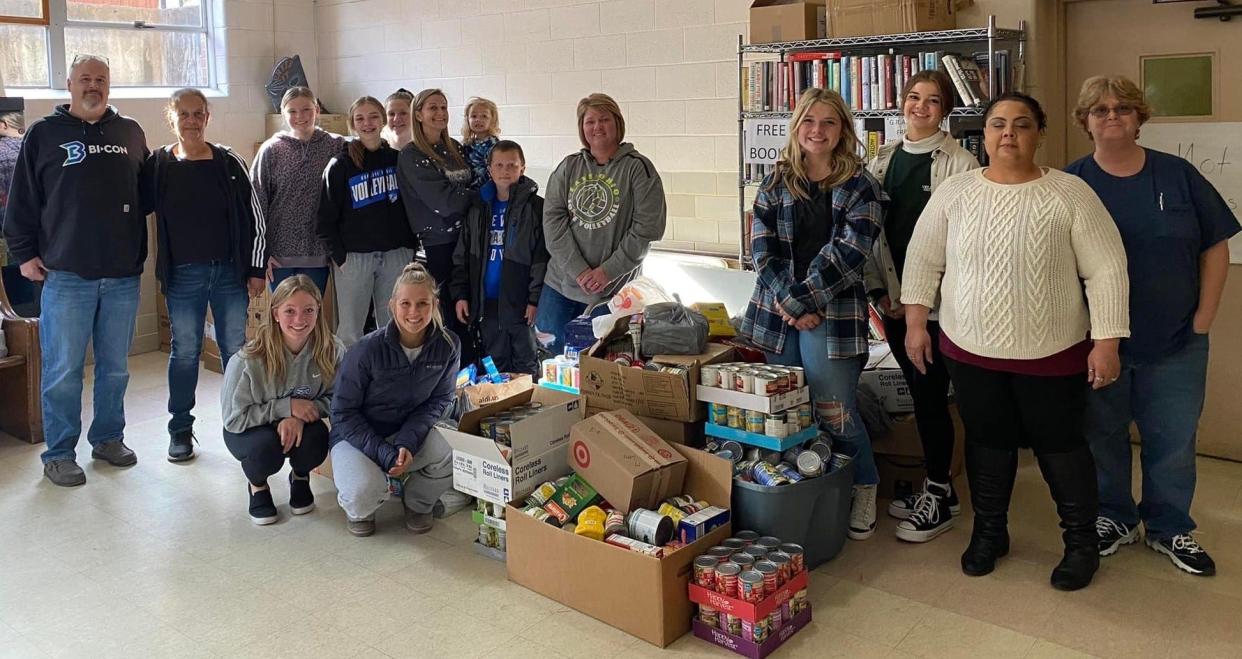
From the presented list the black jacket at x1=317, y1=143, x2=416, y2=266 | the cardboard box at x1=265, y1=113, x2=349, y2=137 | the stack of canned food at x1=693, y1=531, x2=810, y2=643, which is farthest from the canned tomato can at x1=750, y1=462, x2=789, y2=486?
the cardboard box at x1=265, y1=113, x2=349, y2=137

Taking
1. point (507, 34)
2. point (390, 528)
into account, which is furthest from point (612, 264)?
point (507, 34)

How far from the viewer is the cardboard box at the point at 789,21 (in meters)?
4.63

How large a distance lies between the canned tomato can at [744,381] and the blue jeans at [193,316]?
7.33 ft

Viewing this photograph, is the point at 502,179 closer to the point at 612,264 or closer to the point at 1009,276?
the point at 612,264

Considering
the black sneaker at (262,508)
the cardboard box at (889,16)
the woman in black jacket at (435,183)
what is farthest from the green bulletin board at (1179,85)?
the black sneaker at (262,508)

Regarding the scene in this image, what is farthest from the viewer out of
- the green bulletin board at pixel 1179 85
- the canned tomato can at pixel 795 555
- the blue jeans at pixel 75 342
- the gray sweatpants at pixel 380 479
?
the blue jeans at pixel 75 342

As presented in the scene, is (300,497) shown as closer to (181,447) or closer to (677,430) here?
(181,447)

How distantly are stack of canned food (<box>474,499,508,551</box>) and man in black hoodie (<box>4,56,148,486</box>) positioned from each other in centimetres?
181

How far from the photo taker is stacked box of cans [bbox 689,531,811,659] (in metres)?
2.72

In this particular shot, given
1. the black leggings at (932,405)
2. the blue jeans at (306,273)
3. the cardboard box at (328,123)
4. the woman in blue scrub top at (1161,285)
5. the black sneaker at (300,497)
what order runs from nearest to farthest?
the woman in blue scrub top at (1161,285) < the black leggings at (932,405) < the black sneaker at (300,497) < the blue jeans at (306,273) < the cardboard box at (328,123)

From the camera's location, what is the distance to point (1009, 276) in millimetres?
2832

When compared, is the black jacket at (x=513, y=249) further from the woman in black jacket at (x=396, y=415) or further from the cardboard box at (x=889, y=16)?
the cardboard box at (x=889, y=16)

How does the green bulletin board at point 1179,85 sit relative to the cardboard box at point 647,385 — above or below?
above

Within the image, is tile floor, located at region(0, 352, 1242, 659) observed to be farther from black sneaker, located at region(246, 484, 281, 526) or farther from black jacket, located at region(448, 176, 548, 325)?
black jacket, located at region(448, 176, 548, 325)
